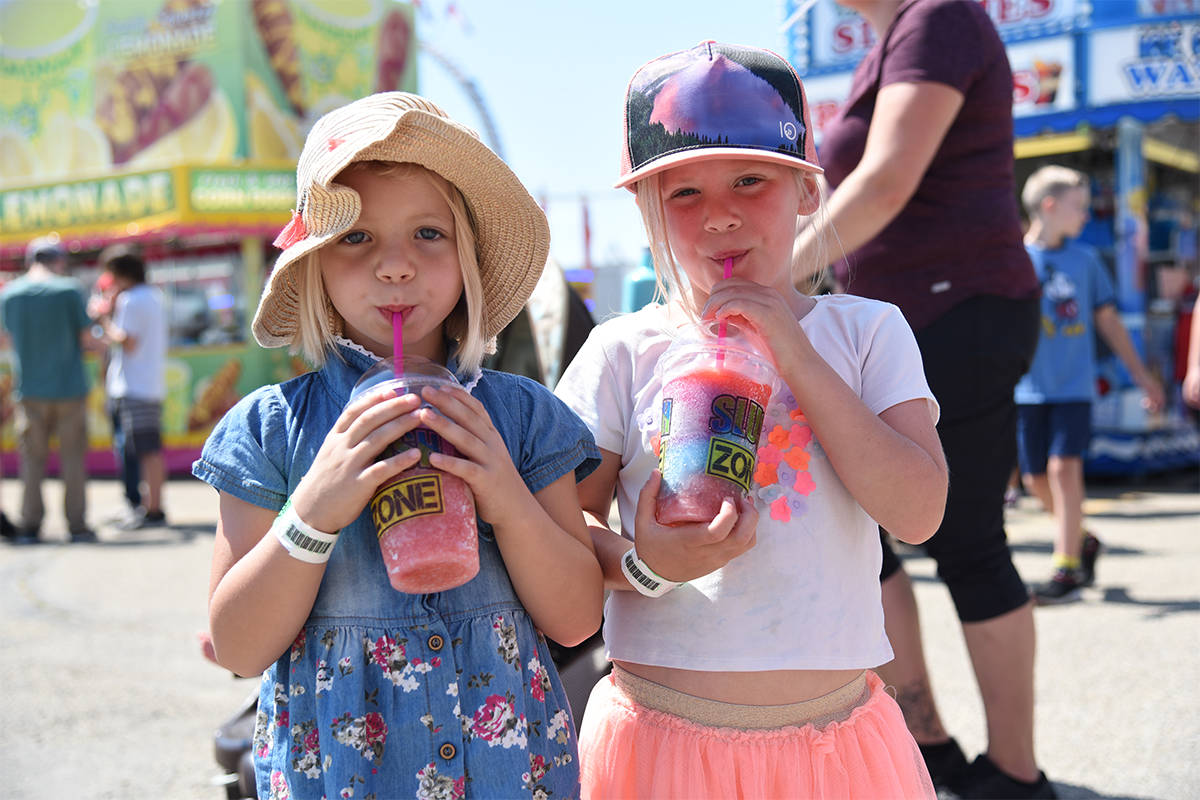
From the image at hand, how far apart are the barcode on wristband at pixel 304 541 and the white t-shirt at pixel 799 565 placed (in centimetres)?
51

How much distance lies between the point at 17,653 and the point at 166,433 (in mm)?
8456

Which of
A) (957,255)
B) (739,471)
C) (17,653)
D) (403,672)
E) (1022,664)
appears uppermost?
(957,255)

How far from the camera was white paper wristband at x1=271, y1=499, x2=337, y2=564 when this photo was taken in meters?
1.39

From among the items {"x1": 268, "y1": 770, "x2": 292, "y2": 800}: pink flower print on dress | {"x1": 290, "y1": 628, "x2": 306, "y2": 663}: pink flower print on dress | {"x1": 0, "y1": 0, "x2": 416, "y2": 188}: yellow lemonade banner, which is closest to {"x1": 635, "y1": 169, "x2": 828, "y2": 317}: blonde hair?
{"x1": 290, "y1": 628, "x2": 306, "y2": 663}: pink flower print on dress

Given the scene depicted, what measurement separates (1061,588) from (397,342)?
13.9 ft

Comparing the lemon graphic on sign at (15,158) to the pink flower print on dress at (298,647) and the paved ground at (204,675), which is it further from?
the pink flower print on dress at (298,647)

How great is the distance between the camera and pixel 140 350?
800 cm

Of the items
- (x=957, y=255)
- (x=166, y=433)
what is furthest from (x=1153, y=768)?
(x=166, y=433)

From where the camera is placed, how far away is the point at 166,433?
12.8 m

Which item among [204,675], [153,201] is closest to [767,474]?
[204,675]

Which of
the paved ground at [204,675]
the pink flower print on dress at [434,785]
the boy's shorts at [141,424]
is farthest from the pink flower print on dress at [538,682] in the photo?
the boy's shorts at [141,424]

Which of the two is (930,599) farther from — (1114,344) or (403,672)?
(403,672)

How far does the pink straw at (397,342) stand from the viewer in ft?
4.76

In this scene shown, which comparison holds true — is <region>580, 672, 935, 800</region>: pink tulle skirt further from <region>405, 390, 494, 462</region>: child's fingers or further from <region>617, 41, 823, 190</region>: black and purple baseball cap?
<region>617, 41, 823, 190</region>: black and purple baseball cap
